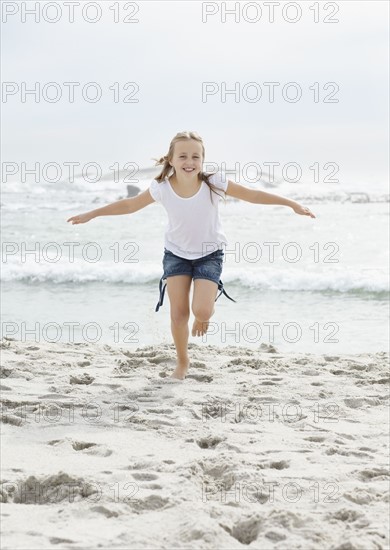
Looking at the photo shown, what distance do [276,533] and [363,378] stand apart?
2781 mm

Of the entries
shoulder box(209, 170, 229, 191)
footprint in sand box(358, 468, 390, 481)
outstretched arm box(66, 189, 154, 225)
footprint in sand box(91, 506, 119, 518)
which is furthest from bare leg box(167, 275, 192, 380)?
footprint in sand box(91, 506, 119, 518)

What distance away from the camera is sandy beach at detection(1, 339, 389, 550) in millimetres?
2742

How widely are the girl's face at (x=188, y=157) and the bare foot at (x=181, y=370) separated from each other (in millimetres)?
1342

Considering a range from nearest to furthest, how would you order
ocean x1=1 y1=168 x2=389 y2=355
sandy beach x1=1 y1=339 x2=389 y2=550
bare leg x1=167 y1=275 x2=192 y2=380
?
sandy beach x1=1 y1=339 x2=389 y2=550 → bare leg x1=167 y1=275 x2=192 y2=380 → ocean x1=1 y1=168 x2=389 y2=355

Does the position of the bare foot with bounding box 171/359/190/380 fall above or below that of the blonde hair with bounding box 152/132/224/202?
below

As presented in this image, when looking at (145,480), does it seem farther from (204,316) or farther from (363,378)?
(363,378)

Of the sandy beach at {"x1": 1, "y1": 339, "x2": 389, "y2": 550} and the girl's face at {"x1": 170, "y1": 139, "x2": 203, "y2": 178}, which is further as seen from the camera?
the girl's face at {"x1": 170, "y1": 139, "x2": 203, "y2": 178}

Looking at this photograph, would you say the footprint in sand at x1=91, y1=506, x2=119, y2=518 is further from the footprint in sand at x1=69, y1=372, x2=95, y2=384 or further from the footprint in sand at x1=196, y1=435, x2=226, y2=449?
the footprint in sand at x1=69, y1=372, x2=95, y2=384

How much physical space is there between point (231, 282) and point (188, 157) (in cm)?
635

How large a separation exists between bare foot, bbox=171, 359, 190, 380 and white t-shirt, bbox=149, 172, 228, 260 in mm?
775

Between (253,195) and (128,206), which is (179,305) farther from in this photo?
(253,195)

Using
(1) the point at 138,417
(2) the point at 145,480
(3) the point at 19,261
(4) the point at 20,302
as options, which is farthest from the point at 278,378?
(3) the point at 19,261

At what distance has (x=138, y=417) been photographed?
4211 millimetres

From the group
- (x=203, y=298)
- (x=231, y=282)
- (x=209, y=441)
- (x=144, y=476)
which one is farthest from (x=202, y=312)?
(x=231, y=282)
